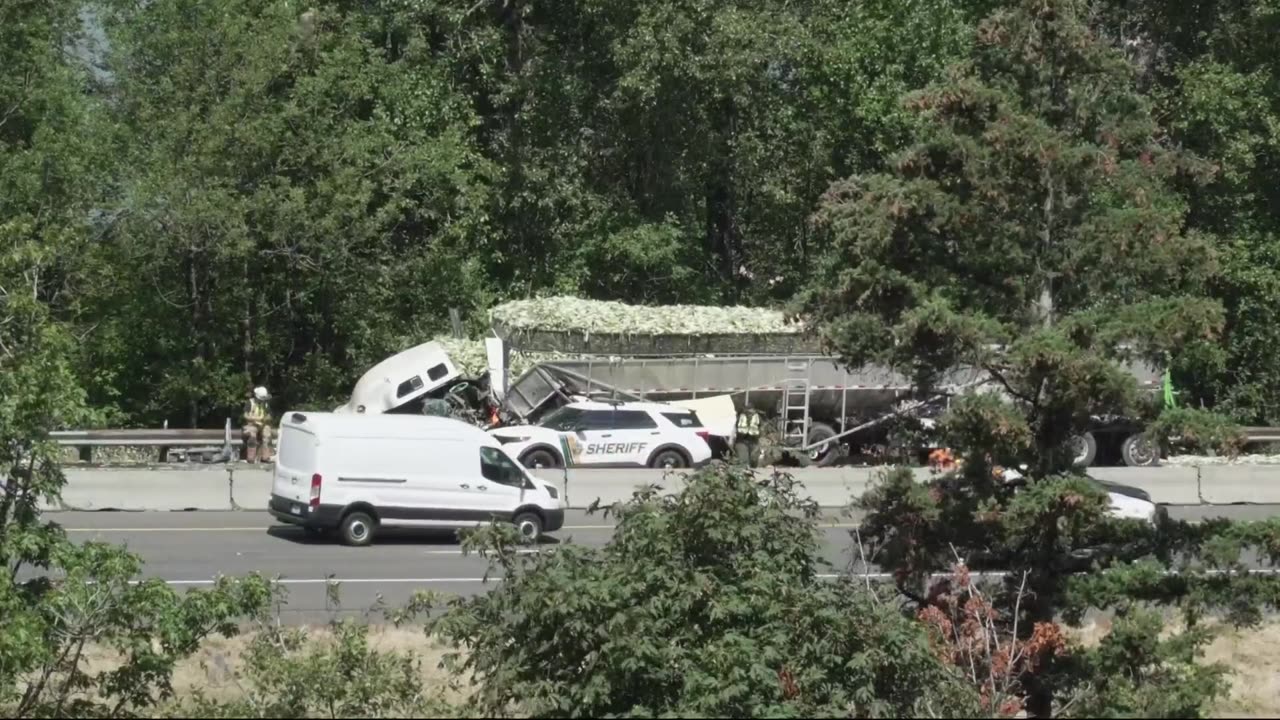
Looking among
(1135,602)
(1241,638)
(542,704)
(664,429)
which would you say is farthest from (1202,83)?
(542,704)

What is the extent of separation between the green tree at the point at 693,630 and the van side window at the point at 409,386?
56.9ft

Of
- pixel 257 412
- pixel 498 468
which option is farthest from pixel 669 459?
pixel 257 412

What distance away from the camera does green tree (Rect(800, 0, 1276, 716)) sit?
13.2 m

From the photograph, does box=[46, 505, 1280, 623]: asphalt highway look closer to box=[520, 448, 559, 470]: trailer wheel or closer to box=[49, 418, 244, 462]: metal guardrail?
box=[520, 448, 559, 470]: trailer wheel

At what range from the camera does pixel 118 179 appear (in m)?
31.6

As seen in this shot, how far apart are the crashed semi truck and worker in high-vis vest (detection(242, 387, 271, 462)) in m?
1.83

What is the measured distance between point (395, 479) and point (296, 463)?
1.30m

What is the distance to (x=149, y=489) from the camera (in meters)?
25.4

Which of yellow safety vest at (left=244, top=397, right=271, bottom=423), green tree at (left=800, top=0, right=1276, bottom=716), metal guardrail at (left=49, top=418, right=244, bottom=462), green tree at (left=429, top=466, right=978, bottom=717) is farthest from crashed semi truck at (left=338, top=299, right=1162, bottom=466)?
green tree at (left=429, top=466, right=978, bottom=717)

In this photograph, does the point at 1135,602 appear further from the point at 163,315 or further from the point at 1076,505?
the point at 163,315

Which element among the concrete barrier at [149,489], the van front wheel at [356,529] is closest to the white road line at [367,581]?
the van front wheel at [356,529]

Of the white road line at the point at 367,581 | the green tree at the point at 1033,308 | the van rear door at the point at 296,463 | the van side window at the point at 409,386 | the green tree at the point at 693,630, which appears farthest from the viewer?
the van side window at the point at 409,386

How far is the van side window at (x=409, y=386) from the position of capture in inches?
1177

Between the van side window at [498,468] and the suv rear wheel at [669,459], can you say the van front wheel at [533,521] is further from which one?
the suv rear wheel at [669,459]
